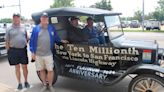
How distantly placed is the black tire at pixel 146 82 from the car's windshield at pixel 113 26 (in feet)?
4.03

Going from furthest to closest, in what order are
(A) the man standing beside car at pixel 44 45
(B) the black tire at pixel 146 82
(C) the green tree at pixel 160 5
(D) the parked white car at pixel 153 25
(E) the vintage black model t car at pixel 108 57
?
1. (C) the green tree at pixel 160 5
2. (D) the parked white car at pixel 153 25
3. (A) the man standing beside car at pixel 44 45
4. (E) the vintage black model t car at pixel 108 57
5. (B) the black tire at pixel 146 82

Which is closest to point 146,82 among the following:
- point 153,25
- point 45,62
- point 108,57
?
point 108,57

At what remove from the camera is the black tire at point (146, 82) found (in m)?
5.39

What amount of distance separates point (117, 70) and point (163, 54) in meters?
1.15

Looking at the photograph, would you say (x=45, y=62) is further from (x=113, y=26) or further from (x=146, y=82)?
(x=146, y=82)

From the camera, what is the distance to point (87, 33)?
669 cm

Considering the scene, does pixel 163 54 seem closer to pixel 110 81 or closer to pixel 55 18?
pixel 110 81

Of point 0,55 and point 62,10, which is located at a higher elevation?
point 62,10

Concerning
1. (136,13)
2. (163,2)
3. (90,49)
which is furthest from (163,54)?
(136,13)

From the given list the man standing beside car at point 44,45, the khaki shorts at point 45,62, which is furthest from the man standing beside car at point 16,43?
the khaki shorts at point 45,62

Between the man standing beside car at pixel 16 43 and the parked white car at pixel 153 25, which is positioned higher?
the man standing beside car at pixel 16 43

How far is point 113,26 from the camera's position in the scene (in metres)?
6.61

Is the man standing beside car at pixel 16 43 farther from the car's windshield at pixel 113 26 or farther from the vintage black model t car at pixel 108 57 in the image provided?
the car's windshield at pixel 113 26

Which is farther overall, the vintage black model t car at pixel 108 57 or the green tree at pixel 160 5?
the green tree at pixel 160 5
